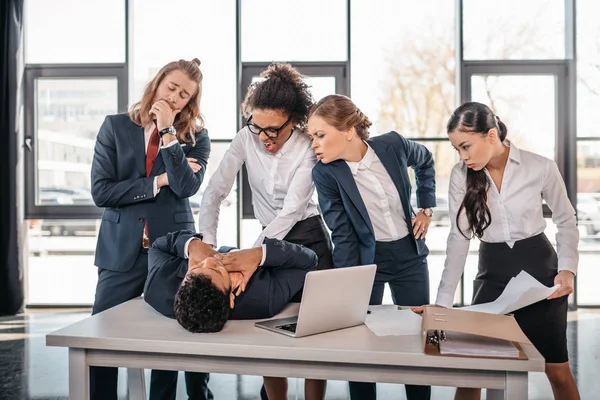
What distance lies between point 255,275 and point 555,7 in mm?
4425

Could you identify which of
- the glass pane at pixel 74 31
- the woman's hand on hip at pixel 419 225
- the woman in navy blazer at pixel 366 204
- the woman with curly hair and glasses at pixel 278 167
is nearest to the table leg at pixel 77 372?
the woman with curly hair and glasses at pixel 278 167

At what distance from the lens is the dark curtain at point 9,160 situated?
16.5ft

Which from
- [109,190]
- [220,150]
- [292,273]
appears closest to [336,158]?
[292,273]

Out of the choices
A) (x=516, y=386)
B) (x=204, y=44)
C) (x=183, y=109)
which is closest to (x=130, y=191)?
(x=183, y=109)

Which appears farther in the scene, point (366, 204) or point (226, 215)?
point (226, 215)

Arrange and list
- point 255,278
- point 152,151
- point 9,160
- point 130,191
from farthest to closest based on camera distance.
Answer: point 9,160 < point 152,151 < point 130,191 < point 255,278

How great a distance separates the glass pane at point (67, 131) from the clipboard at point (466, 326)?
4392 millimetres

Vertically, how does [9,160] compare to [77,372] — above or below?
above

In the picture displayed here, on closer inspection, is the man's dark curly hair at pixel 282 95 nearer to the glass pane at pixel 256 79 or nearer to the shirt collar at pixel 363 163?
the shirt collar at pixel 363 163

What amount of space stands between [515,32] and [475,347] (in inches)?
171

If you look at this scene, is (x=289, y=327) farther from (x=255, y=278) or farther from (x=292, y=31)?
(x=292, y=31)

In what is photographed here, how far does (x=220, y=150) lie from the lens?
5.21m

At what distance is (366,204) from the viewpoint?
226 cm

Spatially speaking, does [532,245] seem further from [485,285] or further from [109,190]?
[109,190]
